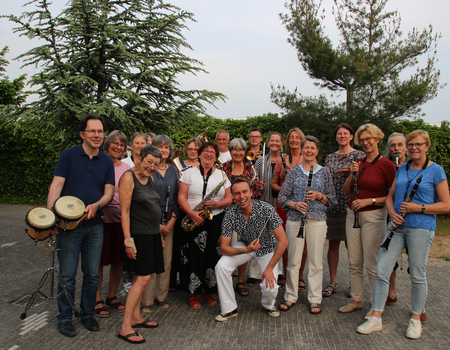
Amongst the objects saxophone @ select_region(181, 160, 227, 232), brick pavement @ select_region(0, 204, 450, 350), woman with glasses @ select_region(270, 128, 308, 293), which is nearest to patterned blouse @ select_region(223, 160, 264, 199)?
woman with glasses @ select_region(270, 128, 308, 293)

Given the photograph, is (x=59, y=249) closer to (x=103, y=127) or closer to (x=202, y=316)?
(x=103, y=127)

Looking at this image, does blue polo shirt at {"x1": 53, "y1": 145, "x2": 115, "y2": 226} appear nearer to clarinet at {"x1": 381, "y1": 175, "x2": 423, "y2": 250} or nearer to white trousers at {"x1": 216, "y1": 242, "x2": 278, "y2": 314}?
white trousers at {"x1": 216, "y1": 242, "x2": 278, "y2": 314}

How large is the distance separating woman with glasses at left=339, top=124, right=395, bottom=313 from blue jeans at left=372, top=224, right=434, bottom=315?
0.87ft

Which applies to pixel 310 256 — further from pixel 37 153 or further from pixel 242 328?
pixel 37 153

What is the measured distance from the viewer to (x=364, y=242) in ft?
12.1

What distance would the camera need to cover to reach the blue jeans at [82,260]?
3.12 m

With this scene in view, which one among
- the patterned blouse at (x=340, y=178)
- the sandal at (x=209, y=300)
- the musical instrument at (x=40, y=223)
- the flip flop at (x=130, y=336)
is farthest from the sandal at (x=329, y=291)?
the musical instrument at (x=40, y=223)

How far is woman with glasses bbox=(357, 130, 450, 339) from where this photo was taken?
316 centimetres

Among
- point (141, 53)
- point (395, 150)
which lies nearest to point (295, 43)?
point (141, 53)

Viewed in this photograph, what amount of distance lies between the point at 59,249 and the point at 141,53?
4.70 meters

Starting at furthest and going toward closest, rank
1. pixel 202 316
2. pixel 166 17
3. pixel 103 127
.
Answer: pixel 166 17, pixel 202 316, pixel 103 127

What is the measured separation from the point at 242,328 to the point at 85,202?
2016mm

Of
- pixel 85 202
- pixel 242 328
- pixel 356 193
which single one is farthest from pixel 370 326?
pixel 85 202

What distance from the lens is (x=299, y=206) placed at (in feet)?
12.2
